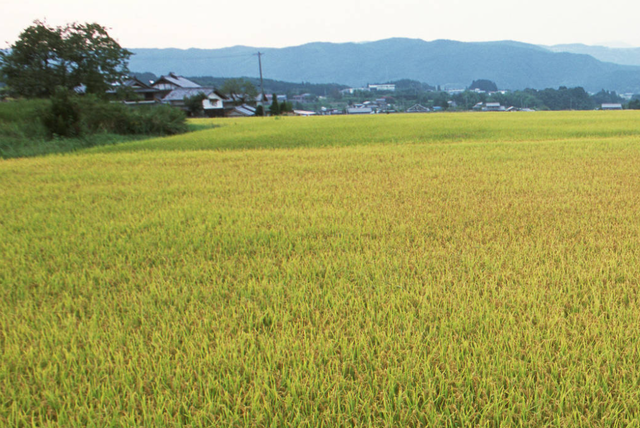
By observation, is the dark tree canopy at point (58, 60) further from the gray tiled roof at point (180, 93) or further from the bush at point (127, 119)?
the gray tiled roof at point (180, 93)

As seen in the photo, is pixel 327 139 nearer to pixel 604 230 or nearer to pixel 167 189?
pixel 167 189

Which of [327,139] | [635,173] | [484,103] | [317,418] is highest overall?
[484,103]

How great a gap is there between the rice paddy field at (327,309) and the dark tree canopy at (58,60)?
819 inches

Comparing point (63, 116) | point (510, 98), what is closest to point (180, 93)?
point (63, 116)

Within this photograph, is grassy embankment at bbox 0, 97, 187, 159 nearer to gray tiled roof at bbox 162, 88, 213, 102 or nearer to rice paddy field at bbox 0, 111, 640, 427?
rice paddy field at bbox 0, 111, 640, 427

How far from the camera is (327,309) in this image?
213 cm

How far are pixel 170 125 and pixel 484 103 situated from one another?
8919 centimetres

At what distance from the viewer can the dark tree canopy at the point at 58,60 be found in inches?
829

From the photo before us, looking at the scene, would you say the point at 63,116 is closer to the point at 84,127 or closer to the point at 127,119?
the point at 84,127

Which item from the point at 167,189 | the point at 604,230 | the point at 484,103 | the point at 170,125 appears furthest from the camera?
the point at 484,103

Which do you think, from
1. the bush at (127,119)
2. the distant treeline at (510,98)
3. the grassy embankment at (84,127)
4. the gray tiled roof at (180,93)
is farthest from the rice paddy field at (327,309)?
the distant treeline at (510,98)

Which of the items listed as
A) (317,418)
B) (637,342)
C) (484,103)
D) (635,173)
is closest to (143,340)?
(317,418)

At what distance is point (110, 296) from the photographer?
241 cm

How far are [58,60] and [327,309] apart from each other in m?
26.1
